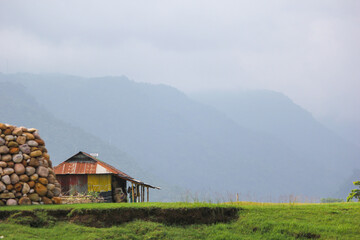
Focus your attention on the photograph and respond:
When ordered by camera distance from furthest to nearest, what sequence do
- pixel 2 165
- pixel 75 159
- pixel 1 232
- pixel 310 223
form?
pixel 75 159 → pixel 2 165 → pixel 310 223 → pixel 1 232

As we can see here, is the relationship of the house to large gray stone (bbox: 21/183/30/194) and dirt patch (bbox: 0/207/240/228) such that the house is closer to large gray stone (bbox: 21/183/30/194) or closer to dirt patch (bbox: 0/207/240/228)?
large gray stone (bbox: 21/183/30/194)

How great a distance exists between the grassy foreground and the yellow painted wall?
1676 cm

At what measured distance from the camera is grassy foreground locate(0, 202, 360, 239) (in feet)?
42.2

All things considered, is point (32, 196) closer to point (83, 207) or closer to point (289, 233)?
point (83, 207)

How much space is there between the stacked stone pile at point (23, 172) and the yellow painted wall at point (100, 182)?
11.4 m

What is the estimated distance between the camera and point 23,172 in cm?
1873

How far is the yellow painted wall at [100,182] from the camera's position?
3094 centimetres

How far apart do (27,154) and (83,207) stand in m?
5.35

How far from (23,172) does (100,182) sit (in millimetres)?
12579

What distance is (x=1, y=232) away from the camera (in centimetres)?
1276

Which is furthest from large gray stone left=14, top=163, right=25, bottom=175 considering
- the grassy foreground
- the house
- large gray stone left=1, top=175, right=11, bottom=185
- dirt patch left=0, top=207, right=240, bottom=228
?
the house

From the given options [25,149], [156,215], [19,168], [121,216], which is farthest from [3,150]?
[156,215]

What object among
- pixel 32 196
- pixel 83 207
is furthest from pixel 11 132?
pixel 83 207

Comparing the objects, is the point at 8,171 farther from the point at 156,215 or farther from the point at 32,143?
the point at 156,215
